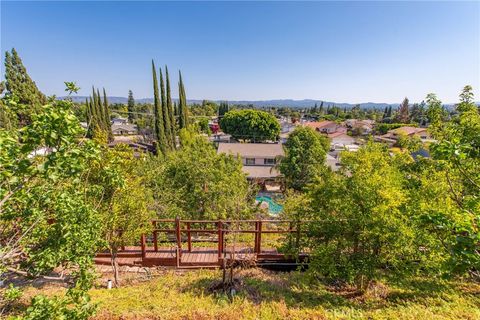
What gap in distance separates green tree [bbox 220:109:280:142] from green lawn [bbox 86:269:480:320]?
39.2 metres

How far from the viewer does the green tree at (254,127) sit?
45.7 meters

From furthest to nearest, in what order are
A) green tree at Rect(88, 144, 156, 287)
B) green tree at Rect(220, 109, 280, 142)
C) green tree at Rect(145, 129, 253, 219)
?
1. green tree at Rect(220, 109, 280, 142)
2. green tree at Rect(145, 129, 253, 219)
3. green tree at Rect(88, 144, 156, 287)

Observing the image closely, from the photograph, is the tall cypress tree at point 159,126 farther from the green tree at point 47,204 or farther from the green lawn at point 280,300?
the green tree at point 47,204

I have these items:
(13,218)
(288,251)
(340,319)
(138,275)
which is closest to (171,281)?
(138,275)

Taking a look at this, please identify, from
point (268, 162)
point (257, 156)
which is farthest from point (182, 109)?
point (268, 162)

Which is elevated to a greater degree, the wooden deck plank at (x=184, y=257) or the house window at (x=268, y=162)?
the wooden deck plank at (x=184, y=257)

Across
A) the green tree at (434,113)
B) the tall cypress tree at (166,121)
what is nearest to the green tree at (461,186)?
the green tree at (434,113)

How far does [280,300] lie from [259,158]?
25.3 meters

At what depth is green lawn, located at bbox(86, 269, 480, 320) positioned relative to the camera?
18.1ft

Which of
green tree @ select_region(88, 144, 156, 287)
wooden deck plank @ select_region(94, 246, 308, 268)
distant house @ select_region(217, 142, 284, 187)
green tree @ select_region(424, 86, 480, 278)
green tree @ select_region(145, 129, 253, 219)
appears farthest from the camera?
distant house @ select_region(217, 142, 284, 187)

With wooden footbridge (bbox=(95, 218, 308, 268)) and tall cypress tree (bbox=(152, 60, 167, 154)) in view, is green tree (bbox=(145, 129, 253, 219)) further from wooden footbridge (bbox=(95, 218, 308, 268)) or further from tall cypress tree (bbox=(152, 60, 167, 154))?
tall cypress tree (bbox=(152, 60, 167, 154))

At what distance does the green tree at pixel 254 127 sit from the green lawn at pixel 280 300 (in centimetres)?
3919

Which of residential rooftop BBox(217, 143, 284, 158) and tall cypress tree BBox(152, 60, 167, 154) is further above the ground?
tall cypress tree BBox(152, 60, 167, 154)

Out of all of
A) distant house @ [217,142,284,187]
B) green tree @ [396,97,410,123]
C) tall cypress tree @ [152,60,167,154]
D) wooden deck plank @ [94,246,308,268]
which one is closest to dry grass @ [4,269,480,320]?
wooden deck plank @ [94,246,308,268]
